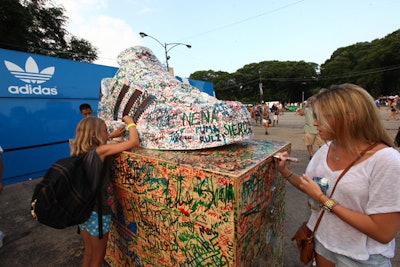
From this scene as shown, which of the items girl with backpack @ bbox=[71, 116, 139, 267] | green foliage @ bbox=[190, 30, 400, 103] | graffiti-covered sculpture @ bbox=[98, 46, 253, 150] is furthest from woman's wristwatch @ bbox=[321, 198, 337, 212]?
green foliage @ bbox=[190, 30, 400, 103]

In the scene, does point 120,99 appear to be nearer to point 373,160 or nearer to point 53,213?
point 53,213

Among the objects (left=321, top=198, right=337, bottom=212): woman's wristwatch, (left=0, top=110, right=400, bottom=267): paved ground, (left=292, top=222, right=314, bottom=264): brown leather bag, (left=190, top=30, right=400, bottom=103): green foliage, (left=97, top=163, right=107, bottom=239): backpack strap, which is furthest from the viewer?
(left=190, top=30, right=400, bottom=103): green foliage

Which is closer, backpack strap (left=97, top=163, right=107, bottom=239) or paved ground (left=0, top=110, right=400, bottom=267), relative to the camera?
backpack strap (left=97, top=163, right=107, bottom=239)

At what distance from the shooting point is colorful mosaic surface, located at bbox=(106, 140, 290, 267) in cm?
111

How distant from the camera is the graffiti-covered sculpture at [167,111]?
1574 millimetres

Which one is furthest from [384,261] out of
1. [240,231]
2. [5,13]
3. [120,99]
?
[5,13]

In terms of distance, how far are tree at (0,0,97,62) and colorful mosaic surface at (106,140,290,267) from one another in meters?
16.2

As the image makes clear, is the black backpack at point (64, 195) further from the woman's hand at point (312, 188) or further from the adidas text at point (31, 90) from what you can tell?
the adidas text at point (31, 90)

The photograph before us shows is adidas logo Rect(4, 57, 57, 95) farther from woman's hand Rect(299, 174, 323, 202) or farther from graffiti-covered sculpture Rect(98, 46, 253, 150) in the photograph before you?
woman's hand Rect(299, 174, 323, 202)

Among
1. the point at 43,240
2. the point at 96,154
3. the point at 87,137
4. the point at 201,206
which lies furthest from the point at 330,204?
the point at 43,240

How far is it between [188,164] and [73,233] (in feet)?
8.28

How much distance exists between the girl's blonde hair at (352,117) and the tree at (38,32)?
1704 cm

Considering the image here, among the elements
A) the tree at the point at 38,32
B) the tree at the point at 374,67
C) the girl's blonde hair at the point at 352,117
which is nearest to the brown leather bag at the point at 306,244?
the girl's blonde hair at the point at 352,117

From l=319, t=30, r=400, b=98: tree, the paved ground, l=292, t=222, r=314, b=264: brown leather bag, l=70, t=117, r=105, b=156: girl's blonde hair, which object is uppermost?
l=319, t=30, r=400, b=98: tree
